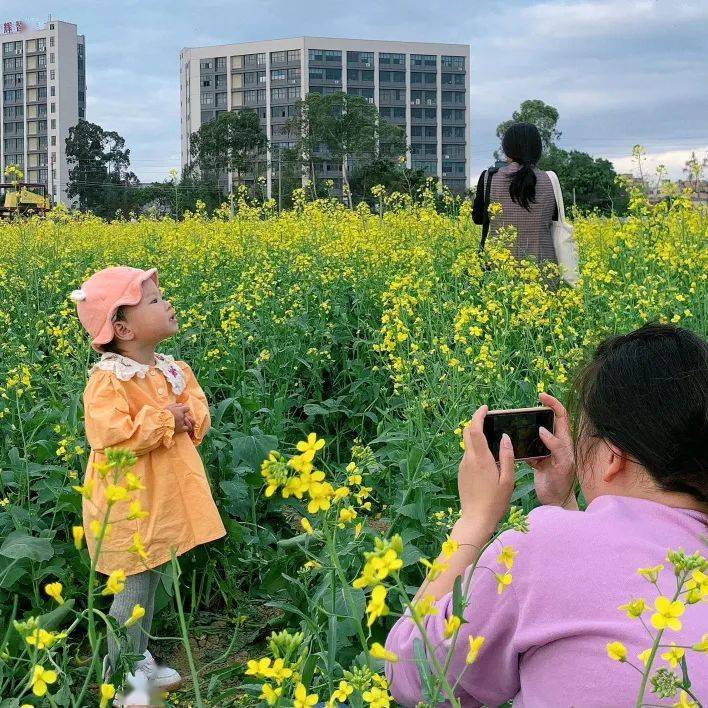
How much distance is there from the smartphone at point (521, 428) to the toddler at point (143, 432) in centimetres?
121

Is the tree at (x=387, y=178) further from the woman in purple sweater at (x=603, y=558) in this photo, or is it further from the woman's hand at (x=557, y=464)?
the woman in purple sweater at (x=603, y=558)

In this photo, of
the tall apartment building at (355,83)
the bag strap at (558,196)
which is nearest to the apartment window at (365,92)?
the tall apartment building at (355,83)

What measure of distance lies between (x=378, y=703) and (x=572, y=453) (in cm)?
58

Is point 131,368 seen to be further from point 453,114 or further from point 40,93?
point 40,93

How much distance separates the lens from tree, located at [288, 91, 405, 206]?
48219 millimetres

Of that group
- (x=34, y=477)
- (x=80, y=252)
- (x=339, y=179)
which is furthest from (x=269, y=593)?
(x=339, y=179)

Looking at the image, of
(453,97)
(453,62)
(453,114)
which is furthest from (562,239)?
(453,62)

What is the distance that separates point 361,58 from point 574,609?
102 meters

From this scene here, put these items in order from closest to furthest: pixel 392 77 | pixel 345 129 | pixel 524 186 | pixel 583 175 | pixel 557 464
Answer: pixel 557 464 → pixel 524 186 → pixel 583 175 → pixel 345 129 → pixel 392 77

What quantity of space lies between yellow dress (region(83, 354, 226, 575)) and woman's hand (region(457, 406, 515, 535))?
1.23 meters

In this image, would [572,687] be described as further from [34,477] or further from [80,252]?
[80,252]

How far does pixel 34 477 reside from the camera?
10.7 ft

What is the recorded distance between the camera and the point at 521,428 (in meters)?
1.46

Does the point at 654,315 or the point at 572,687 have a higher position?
the point at 654,315
